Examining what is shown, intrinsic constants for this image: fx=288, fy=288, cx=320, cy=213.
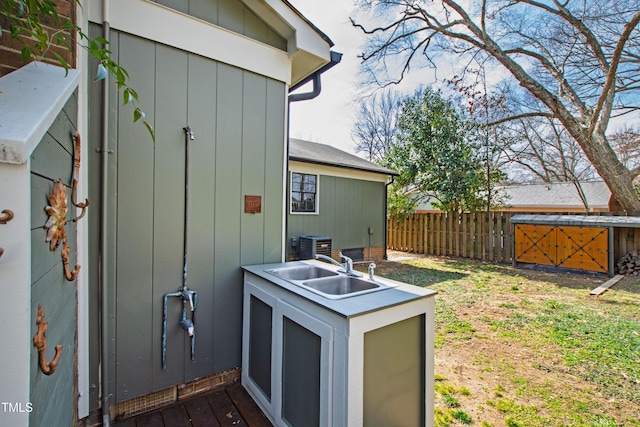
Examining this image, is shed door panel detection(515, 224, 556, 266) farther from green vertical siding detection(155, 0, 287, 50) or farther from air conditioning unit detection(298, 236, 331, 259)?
green vertical siding detection(155, 0, 287, 50)

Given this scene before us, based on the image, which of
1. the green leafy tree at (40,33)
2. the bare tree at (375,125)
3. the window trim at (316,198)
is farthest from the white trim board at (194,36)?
the bare tree at (375,125)

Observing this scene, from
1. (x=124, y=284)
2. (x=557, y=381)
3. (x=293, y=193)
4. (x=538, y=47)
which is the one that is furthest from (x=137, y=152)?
(x=538, y=47)

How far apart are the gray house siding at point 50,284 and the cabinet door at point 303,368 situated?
1.12 meters

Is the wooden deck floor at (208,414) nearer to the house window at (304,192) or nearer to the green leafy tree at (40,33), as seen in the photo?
the green leafy tree at (40,33)

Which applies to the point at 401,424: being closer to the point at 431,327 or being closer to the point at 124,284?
the point at 431,327

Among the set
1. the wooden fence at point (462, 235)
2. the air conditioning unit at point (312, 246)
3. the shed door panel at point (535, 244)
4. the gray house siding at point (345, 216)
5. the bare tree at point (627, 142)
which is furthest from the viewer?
the bare tree at point (627, 142)

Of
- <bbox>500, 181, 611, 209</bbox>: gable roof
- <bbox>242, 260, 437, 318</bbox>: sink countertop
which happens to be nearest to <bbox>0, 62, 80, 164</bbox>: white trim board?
<bbox>242, 260, 437, 318</bbox>: sink countertop

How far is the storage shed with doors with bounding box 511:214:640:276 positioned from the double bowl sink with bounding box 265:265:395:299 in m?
7.24

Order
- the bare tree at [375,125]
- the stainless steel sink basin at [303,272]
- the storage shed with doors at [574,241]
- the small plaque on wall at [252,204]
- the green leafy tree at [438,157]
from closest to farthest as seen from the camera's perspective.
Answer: the stainless steel sink basin at [303,272], the small plaque on wall at [252,204], the storage shed with doors at [574,241], the green leafy tree at [438,157], the bare tree at [375,125]

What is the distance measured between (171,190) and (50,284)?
4.24ft

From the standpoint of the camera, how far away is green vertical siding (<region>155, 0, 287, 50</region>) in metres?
2.37

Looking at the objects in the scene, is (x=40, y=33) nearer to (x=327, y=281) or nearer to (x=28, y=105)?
(x=28, y=105)

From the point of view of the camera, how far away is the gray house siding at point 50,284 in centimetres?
89

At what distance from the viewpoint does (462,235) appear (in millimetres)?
9305
